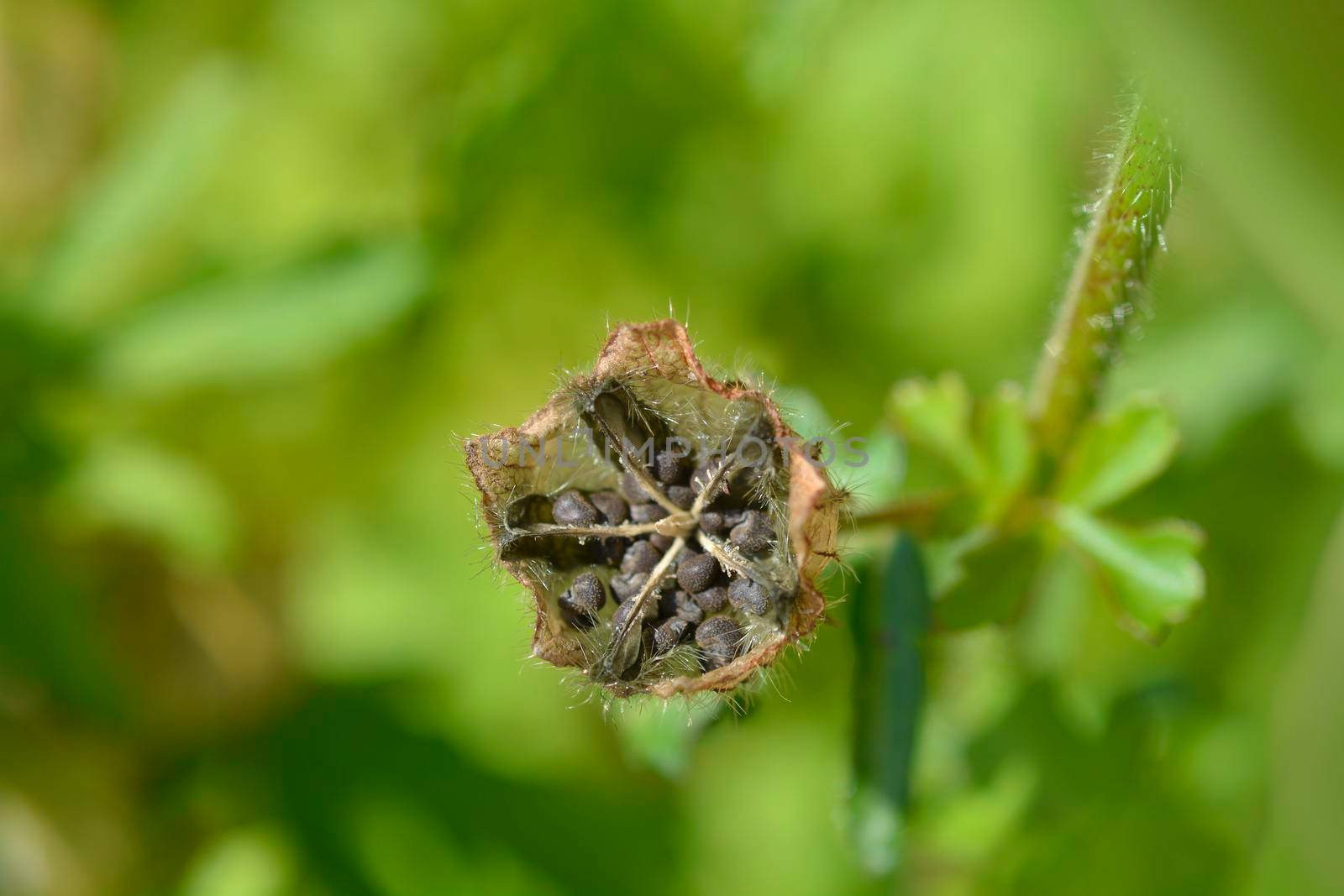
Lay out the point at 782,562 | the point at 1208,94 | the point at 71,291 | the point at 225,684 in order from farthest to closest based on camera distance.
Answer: the point at 225,684 → the point at 71,291 → the point at 782,562 → the point at 1208,94

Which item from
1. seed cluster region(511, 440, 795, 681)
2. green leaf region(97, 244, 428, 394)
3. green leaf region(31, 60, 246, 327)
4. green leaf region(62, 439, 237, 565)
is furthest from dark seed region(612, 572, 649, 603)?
green leaf region(31, 60, 246, 327)

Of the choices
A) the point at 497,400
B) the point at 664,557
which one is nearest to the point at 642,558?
the point at 664,557

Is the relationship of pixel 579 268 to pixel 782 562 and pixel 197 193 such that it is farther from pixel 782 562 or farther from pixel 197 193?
pixel 782 562

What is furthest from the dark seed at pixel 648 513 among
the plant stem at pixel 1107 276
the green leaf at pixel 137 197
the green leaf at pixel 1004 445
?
the green leaf at pixel 137 197

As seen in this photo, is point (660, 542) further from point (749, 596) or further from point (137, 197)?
point (137, 197)

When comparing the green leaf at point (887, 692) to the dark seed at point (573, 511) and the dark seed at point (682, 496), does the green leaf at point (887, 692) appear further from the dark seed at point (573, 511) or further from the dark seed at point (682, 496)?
the dark seed at point (573, 511)

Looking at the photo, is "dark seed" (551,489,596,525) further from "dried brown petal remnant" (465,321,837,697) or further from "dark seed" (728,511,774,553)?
"dark seed" (728,511,774,553)

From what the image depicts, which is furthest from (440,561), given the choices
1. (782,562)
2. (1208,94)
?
(1208,94)
